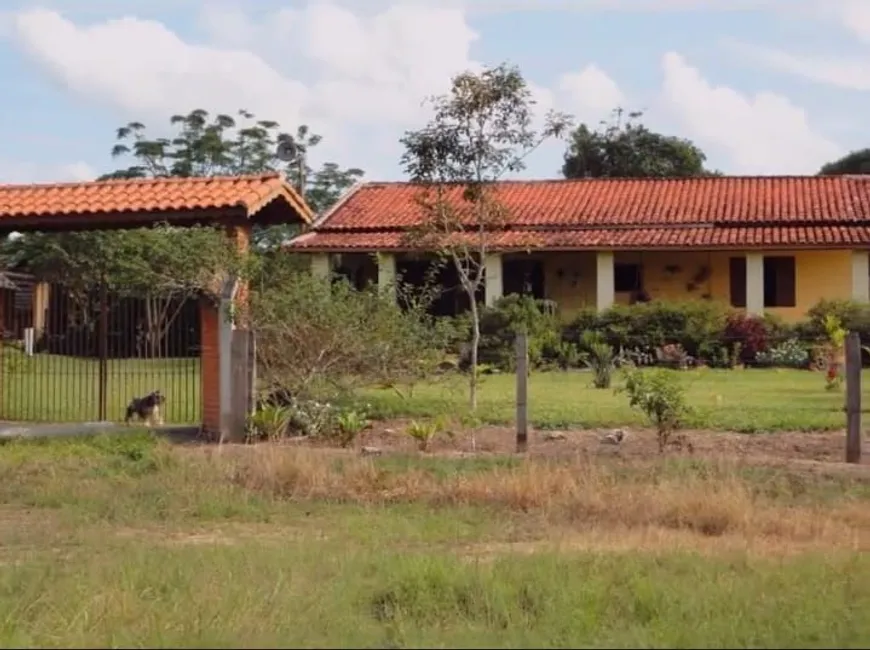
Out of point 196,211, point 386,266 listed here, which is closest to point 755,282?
point 386,266

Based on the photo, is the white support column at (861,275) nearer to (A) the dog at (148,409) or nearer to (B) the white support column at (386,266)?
(B) the white support column at (386,266)

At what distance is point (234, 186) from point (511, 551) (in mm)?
8906

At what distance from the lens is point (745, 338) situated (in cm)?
2969

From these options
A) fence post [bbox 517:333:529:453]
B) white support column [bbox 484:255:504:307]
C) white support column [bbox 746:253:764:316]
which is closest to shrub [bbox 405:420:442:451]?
fence post [bbox 517:333:529:453]

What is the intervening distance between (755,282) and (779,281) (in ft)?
5.08

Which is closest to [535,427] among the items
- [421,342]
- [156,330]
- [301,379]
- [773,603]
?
[421,342]

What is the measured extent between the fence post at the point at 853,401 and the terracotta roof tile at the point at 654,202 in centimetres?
2022

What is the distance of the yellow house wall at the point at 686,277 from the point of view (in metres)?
34.1

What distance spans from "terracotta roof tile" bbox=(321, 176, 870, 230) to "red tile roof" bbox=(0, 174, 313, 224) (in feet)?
52.8

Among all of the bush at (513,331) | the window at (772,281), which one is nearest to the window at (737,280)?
the window at (772,281)

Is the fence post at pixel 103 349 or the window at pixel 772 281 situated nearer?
the fence post at pixel 103 349

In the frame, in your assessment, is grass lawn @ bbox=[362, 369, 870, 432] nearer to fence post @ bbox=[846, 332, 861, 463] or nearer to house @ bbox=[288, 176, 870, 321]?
fence post @ bbox=[846, 332, 861, 463]

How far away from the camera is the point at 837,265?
3406cm

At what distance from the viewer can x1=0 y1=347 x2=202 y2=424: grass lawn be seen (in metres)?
18.0
